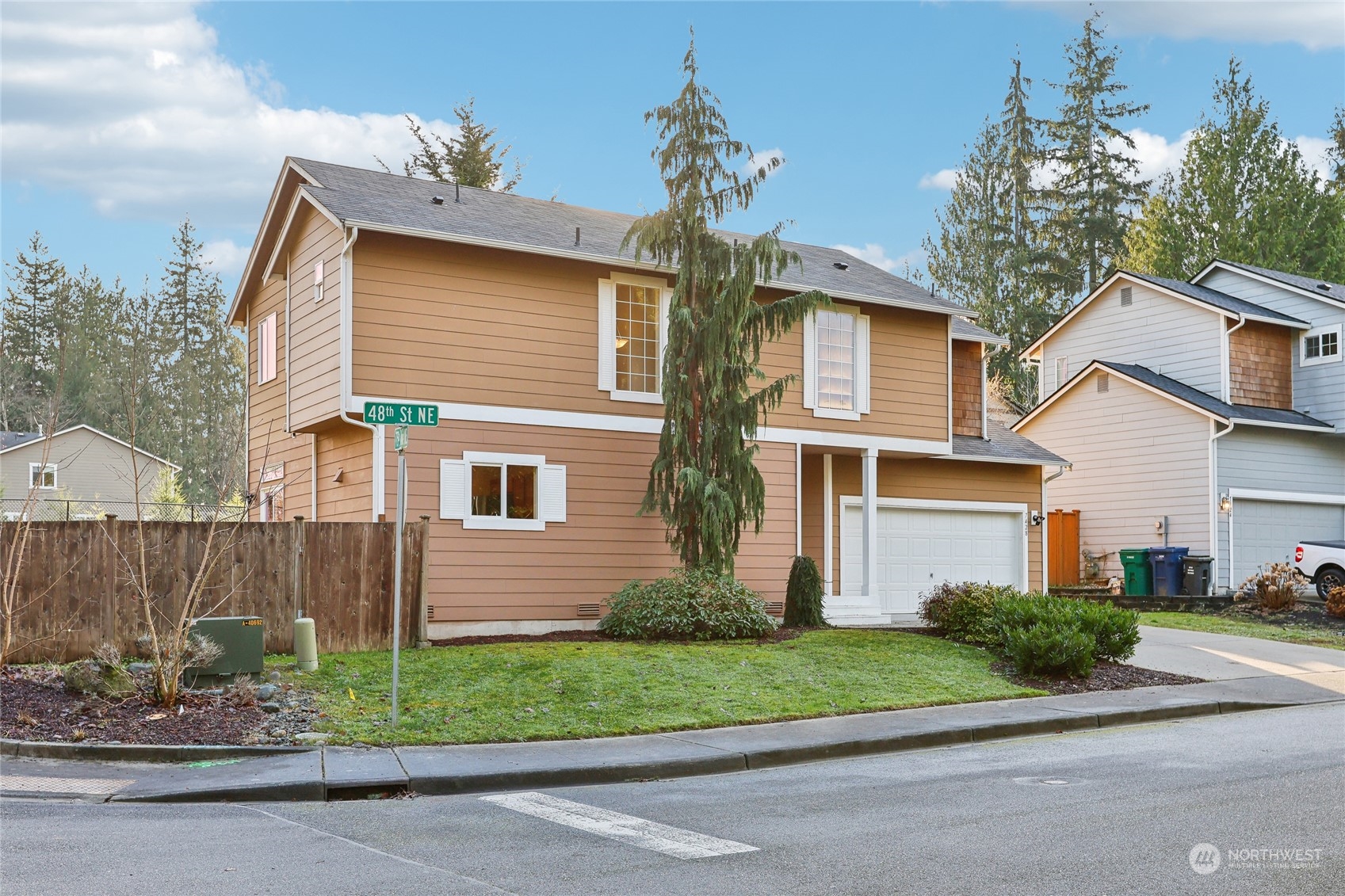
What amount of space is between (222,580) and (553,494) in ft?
17.2

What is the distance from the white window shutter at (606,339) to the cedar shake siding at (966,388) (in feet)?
27.8

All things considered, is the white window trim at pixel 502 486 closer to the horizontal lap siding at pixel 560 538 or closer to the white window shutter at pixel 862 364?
the horizontal lap siding at pixel 560 538

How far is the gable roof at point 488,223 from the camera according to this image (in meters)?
17.5

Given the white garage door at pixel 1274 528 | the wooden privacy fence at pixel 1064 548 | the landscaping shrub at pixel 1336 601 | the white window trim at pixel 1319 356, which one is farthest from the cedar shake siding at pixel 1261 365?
the landscaping shrub at pixel 1336 601

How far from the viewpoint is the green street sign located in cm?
1080

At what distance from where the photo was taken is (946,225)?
47.3 meters

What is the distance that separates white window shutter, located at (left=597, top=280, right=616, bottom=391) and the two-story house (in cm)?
3

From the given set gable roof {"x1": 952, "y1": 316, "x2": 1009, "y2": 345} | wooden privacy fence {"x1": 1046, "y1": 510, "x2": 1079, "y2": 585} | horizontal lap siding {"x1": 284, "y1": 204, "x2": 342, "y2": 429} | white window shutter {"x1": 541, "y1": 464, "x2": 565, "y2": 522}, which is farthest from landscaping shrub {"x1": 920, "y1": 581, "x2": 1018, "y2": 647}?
wooden privacy fence {"x1": 1046, "y1": 510, "x2": 1079, "y2": 585}

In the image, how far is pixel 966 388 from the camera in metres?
24.7

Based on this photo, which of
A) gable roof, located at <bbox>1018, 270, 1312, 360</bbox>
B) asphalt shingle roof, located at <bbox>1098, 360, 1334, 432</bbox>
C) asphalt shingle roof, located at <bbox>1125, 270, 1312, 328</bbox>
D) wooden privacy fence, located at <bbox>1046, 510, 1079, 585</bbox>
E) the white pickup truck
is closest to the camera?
the white pickup truck

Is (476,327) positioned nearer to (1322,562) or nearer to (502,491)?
(502,491)

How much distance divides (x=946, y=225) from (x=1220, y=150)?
9812 millimetres

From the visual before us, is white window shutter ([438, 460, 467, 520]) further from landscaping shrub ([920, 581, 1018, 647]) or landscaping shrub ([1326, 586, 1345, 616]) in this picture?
landscaping shrub ([1326, 586, 1345, 616])

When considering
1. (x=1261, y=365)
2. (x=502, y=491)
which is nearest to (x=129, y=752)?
(x=502, y=491)
